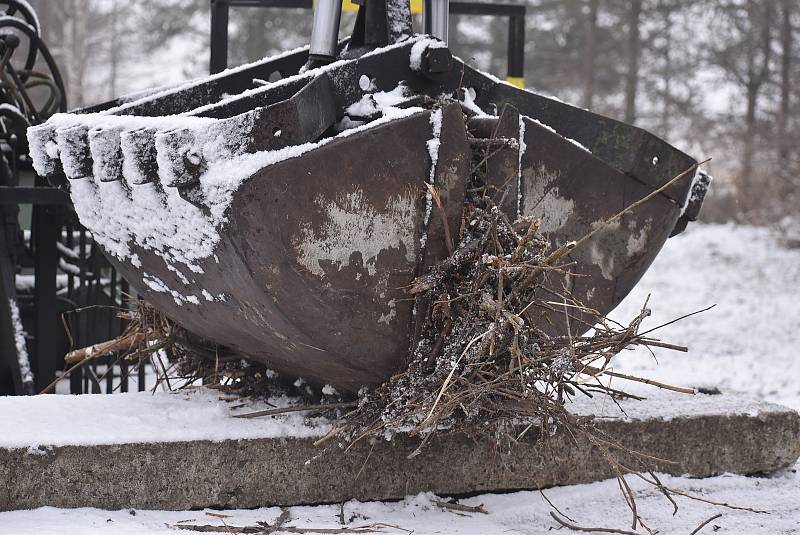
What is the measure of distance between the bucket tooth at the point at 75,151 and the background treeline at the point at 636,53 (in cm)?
1452

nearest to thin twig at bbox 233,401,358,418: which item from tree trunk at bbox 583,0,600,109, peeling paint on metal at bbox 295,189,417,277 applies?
peeling paint on metal at bbox 295,189,417,277

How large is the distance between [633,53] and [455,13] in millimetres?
16830

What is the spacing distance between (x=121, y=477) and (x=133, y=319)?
0.91m

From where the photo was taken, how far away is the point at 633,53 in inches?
842

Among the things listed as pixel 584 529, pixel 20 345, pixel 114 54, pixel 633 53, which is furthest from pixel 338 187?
pixel 114 54

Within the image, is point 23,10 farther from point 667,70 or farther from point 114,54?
point 114,54

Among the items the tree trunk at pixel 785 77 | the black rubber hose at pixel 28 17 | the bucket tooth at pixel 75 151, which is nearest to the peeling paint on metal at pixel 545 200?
the bucket tooth at pixel 75 151

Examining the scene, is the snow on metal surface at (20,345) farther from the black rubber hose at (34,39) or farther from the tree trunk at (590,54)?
the tree trunk at (590,54)

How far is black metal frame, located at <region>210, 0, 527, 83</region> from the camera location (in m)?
4.76

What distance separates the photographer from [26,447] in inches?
98.4

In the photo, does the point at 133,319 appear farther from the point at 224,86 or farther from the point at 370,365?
the point at 370,365

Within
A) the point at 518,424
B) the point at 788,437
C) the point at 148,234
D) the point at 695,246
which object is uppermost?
the point at 148,234

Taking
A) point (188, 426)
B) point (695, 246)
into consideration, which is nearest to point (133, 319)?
point (188, 426)

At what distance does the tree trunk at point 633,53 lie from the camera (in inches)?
832
